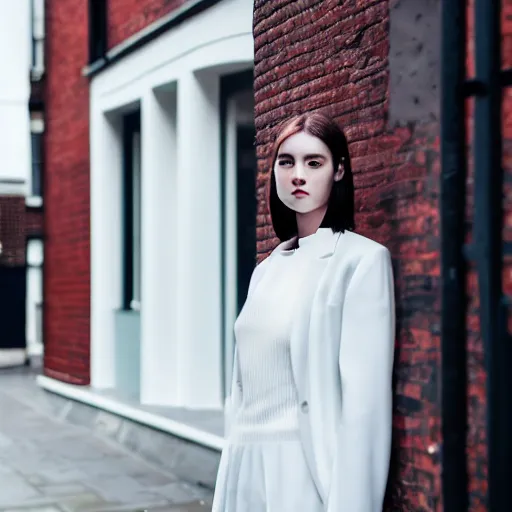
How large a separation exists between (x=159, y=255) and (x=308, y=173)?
616 cm

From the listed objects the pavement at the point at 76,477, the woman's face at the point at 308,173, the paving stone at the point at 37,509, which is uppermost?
the woman's face at the point at 308,173

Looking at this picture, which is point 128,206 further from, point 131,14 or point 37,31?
point 37,31

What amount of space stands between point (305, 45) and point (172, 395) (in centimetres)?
513

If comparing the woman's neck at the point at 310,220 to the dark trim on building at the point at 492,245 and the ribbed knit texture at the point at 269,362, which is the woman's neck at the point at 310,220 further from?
the dark trim on building at the point at 492,245

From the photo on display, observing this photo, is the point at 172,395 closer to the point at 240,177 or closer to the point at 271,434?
the point at 240,177

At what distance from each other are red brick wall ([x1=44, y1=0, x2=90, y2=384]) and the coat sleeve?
8.07 meters

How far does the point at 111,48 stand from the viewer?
10.7m

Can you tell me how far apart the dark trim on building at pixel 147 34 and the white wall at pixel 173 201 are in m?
0.07

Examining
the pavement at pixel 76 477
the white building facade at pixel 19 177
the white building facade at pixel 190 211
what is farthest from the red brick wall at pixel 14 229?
the white building facade at pixel 190 211

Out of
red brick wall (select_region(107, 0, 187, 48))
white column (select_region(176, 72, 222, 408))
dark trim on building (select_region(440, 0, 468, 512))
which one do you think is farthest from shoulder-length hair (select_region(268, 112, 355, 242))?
red brick wall (select_region(107, 0, 187, 48))

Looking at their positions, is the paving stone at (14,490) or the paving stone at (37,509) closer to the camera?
the paving stone at (37,509)

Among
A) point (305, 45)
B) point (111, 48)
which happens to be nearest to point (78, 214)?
point (111, 48)

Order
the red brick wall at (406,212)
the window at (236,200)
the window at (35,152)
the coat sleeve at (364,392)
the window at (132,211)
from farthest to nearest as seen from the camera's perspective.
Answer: the window at (35,152), the window at (132,211), the window at (236,200), the red brick wall at (406,212), the coat sleeve at (364,392)

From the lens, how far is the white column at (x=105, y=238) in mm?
10969
